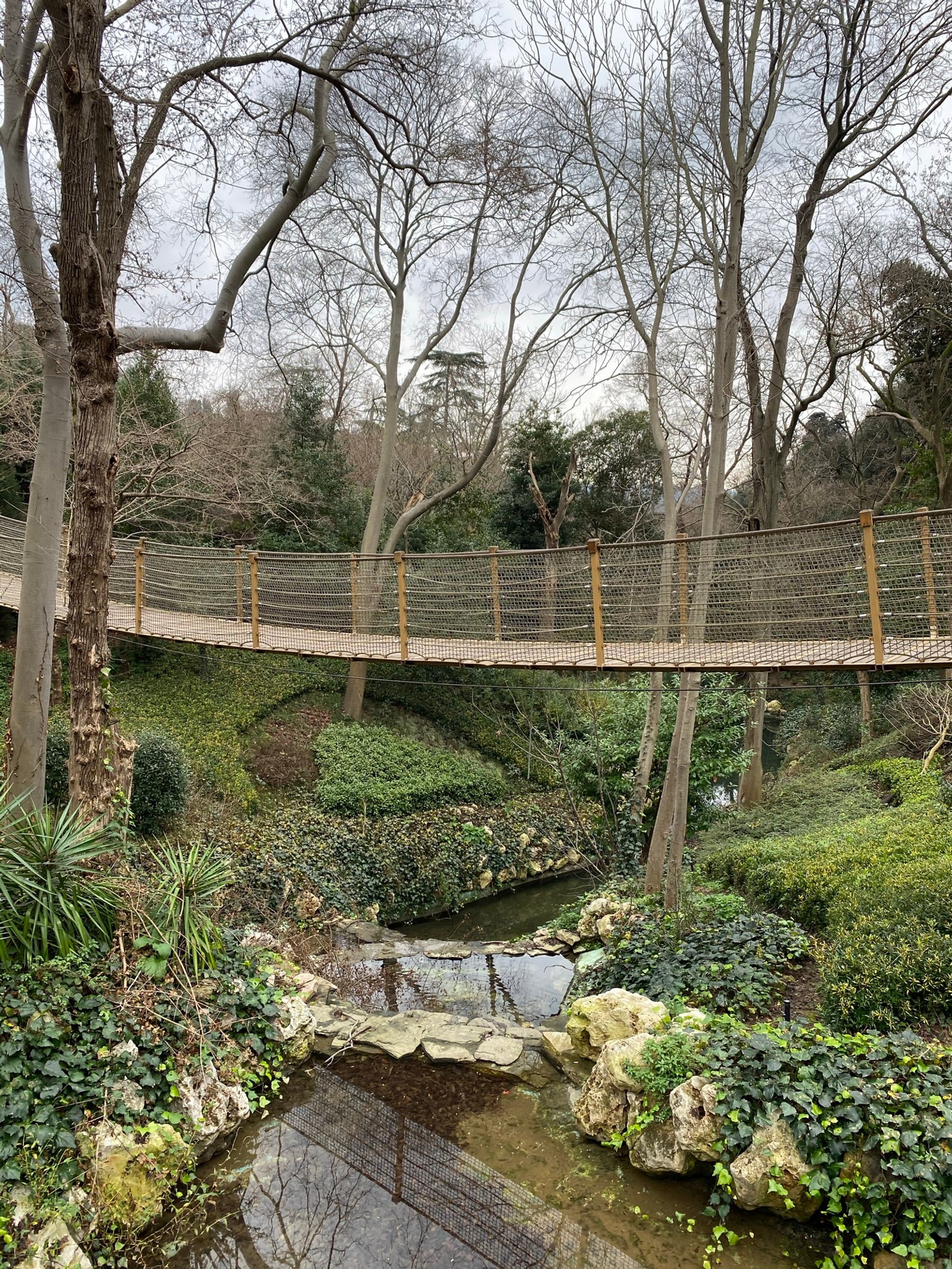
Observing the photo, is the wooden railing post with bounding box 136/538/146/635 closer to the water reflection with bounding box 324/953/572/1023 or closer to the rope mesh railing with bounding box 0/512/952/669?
the rope mesh railing with bounding box 0/512/952/669

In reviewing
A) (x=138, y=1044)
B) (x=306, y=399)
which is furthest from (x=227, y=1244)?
(x=306, y=399)

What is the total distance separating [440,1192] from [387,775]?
6153mm

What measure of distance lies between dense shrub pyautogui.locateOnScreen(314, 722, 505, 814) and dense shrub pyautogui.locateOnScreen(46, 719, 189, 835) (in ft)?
6.36

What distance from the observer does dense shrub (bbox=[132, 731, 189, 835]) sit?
6922 millimetres

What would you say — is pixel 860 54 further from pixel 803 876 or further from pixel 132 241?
pixel 803 876

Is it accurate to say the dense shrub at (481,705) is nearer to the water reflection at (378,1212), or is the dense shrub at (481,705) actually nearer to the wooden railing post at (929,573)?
the wooden railing post at (929,573)

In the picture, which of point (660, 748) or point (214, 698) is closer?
point (660, 748)

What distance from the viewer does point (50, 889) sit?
375 cm

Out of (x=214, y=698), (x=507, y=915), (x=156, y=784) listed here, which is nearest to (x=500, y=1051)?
(x=507, y=915)

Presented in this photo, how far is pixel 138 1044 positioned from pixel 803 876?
178 inches

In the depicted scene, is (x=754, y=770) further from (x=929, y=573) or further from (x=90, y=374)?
(x=90, y=374)

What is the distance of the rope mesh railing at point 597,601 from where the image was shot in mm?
4617

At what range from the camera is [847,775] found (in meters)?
10.5

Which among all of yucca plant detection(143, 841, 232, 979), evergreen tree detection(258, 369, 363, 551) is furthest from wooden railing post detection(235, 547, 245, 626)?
evergreen tree detection(258, 369, 363, 551)
